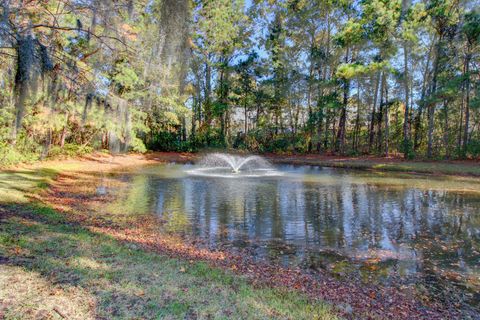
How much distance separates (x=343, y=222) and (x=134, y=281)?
556cm

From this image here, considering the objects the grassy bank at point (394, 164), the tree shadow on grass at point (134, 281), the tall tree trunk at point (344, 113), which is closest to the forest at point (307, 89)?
the tall tree trunk at point (344, 113)

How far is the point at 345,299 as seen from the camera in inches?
148

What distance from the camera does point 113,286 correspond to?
3.38 m

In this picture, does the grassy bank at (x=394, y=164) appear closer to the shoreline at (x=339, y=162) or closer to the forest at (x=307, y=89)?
the shoreline at (x=339, y=162)

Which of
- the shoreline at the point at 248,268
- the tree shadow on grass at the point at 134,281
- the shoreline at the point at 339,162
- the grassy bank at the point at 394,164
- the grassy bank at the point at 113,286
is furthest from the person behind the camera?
the grassy bank at the point at 394,164

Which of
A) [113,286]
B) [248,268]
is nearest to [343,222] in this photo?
[248,268]

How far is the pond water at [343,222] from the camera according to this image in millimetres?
5012

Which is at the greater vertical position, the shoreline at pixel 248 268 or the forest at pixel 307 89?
the forest at pixel 307 89

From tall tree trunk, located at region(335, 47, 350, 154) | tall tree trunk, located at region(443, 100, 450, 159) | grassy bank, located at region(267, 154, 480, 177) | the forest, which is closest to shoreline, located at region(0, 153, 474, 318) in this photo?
the forest

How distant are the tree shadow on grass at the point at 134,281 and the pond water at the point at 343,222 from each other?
164 cm

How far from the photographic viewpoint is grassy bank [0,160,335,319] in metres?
2.93

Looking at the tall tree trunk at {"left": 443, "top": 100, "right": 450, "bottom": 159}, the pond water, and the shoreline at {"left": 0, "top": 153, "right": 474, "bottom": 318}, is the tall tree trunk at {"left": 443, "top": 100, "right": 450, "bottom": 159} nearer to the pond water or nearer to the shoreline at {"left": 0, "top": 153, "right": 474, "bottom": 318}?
the pond water

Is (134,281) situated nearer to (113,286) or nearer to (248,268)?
(113,286)

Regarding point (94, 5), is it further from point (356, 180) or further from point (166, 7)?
point (356, 180)
